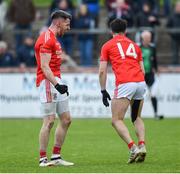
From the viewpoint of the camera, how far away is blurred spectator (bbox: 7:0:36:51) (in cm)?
2794

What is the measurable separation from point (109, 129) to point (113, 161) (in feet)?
24.0

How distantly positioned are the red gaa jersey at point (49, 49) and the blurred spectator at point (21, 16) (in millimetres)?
14157

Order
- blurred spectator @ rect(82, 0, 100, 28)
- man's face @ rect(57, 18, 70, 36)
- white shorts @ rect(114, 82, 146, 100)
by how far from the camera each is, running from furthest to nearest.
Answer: blurred spectator @ rect(82, 0, 100, 28), white shorts @ rect(114, 82, 146, 100), man's face @ rect(57, 18, 70, 36)

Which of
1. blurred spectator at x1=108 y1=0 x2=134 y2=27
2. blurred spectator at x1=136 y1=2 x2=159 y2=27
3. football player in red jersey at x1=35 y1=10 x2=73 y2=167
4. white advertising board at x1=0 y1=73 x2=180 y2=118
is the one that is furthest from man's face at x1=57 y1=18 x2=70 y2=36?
blurred spectator at x1=136 y1=2 x2=159 y2=27

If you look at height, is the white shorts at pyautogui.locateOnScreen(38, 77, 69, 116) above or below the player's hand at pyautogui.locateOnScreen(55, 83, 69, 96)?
below

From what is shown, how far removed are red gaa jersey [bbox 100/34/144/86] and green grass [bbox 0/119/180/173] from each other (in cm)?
140

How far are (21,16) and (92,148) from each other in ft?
39.2

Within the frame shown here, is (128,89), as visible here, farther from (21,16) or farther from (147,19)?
(21,16)

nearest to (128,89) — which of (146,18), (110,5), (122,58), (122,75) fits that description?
(122,75)

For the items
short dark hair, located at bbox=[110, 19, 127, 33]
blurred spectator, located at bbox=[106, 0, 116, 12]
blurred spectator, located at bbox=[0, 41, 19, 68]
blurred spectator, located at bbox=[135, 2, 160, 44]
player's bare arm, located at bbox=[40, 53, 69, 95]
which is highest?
blurred spectator, located at bbox=[106, 0, 116, 12]

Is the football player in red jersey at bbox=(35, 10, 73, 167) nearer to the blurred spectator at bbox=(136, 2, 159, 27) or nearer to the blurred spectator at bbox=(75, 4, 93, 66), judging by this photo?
the blurred spectator at bbox=(136, 2, 159, 27)

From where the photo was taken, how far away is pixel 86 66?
2734cm

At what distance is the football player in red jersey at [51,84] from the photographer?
44.4 ft

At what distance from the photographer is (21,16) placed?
91.9ft
